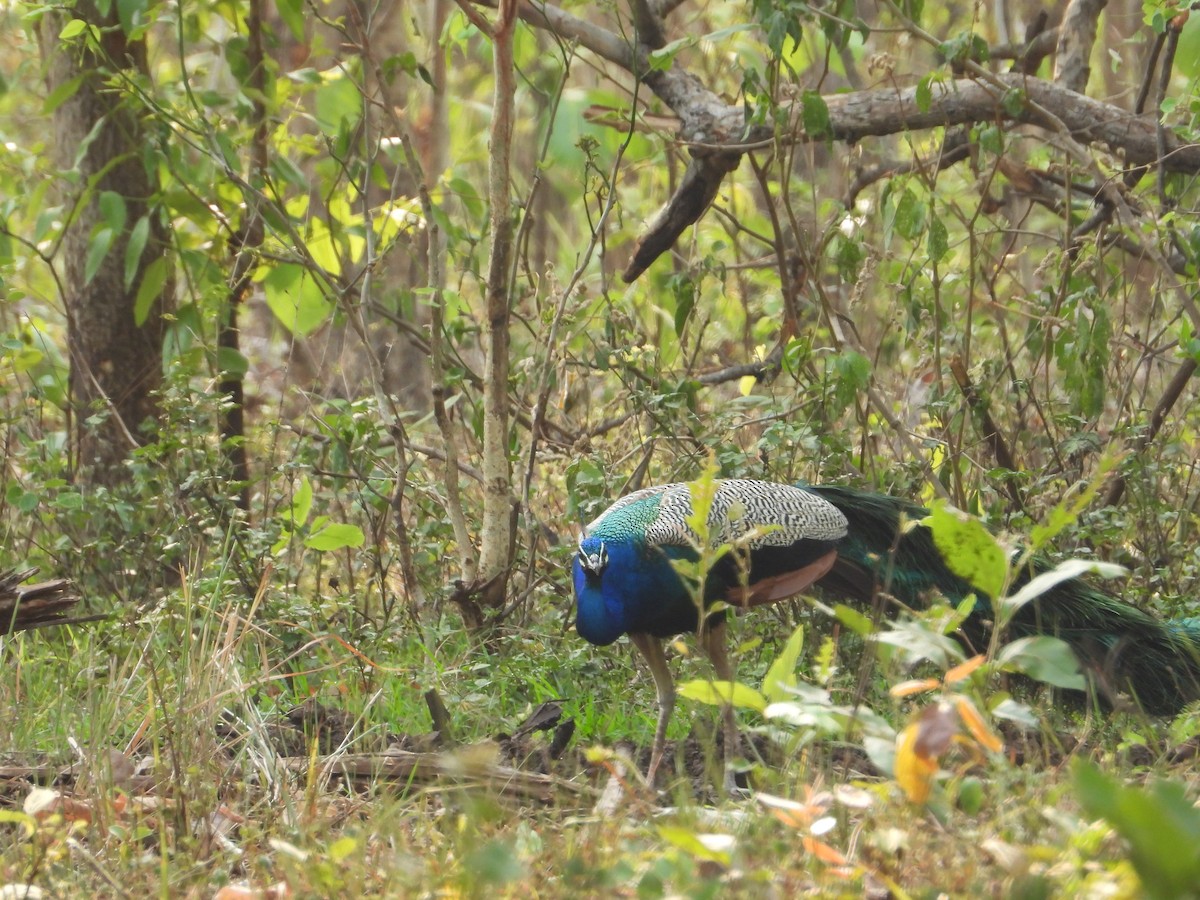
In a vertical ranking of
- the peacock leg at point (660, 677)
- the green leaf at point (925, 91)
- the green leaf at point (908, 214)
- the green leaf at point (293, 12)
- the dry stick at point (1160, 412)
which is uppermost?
the green leaf at point (293, 12)

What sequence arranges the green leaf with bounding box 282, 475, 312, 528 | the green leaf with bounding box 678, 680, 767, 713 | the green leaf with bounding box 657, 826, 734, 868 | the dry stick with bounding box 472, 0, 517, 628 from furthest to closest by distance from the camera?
the green leaf with bounding box 282, 475, 312, 528
the dry stick with bounding box 472, 0, 517, 628
the green leaf with bounding box 678, 680, 767, 713
the green leaf with bounding box 657, 826, 734, 868

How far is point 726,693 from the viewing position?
7.39ft

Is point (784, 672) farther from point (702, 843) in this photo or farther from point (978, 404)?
point (978, 404)

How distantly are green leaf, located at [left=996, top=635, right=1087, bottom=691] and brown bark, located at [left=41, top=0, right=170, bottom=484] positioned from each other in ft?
13.4

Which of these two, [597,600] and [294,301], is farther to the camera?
[294,301]

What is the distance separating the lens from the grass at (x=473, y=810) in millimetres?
1896

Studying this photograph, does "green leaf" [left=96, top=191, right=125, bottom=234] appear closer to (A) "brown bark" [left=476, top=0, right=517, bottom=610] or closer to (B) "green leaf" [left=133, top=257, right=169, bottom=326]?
(B) "green leaf" [left=133, top=257, right=169, bottom=326]

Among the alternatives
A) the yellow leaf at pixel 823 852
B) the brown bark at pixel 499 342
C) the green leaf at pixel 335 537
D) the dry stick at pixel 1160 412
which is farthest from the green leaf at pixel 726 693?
the dry stick at pixel 1160 412

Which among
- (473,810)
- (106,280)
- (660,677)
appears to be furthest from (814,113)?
(106,280)

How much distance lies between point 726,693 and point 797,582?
159cm

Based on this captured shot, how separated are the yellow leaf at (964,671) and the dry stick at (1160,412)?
2621mm

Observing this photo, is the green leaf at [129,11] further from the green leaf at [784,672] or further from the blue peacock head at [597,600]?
the green leaf at [784,672]

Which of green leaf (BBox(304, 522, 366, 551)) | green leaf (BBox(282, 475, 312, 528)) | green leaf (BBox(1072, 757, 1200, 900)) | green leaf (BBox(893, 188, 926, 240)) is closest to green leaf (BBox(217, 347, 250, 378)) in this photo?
green leaf (BBox(282, 475, 312, 528))

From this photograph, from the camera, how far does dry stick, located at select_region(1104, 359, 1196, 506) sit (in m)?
4.43
